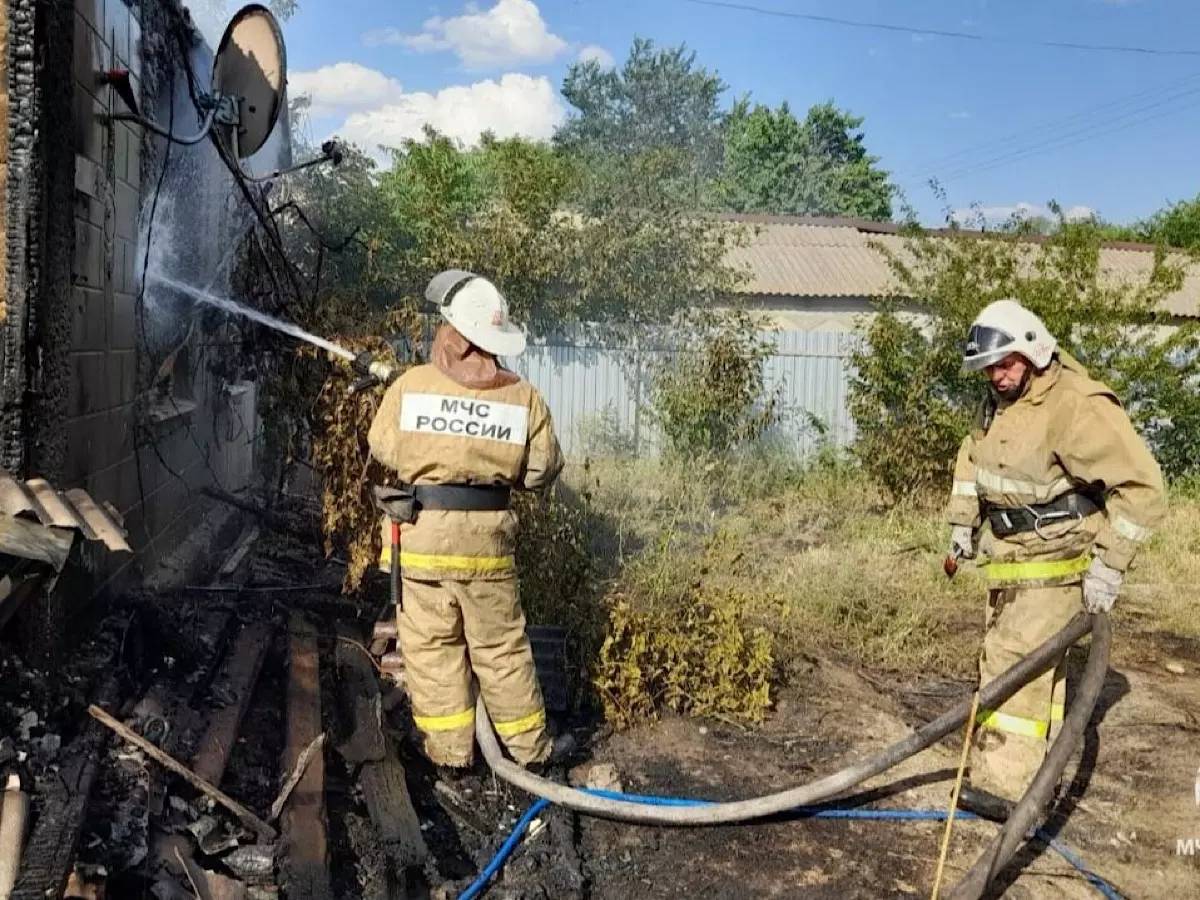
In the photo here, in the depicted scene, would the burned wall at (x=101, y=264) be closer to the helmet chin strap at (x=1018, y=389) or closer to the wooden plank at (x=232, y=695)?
the wooden plank at (x=232, y=695)

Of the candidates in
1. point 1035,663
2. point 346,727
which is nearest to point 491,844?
point 346,727

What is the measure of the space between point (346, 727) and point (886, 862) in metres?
2.35

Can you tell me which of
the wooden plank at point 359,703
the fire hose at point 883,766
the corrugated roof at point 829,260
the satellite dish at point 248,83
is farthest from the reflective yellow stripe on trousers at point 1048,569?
the corrugated roof at point 829,260

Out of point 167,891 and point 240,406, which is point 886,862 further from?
point 240,406

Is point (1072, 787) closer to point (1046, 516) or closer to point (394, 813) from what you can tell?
point (1046, 516)

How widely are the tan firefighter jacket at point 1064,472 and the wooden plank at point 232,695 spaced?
3274 mm

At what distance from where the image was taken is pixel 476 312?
426 centimetres

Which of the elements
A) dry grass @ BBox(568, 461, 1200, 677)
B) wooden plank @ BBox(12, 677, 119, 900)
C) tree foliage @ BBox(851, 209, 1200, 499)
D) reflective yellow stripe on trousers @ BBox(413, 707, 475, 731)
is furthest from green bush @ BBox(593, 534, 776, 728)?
tree foliage @ BBox(851, 209, 1200, 499)

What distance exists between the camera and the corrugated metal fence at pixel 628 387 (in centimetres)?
1427

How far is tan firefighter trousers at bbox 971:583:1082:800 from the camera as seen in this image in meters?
4.33

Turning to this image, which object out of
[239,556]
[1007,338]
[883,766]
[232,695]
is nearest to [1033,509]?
[1007,338]

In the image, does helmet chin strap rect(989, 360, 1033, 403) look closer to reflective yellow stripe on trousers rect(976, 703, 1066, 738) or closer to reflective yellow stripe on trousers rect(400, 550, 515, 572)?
reflective yellow stripe on trousers rect(976, 703, 1066, 738)

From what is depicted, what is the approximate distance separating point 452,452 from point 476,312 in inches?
22.7

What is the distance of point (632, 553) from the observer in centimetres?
824
